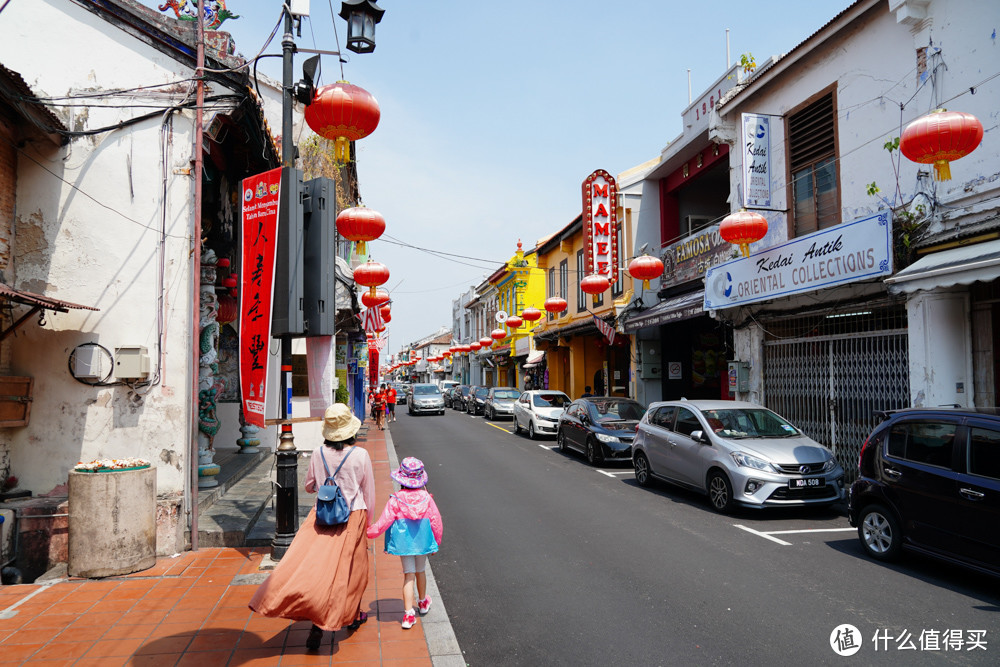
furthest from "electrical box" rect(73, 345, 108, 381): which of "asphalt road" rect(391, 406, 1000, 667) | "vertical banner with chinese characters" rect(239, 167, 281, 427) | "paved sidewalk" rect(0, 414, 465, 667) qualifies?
"asphalt road" rect(391, 406, 1000, 667)

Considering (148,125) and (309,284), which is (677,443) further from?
(148,125)

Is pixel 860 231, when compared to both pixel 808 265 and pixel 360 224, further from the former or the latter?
pixel 360 224

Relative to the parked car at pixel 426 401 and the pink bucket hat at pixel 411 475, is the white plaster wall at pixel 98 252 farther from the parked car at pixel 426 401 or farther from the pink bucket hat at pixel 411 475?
the parked car at pixel 426 401

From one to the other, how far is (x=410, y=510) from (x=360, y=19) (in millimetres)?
4802

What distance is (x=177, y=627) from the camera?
479 centimetres

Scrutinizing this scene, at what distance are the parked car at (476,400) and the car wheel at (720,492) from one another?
23089 millimetres

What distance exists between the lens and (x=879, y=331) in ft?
34.6

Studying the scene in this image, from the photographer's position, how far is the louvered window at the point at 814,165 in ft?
38.5

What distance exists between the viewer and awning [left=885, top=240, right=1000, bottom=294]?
24.8ft

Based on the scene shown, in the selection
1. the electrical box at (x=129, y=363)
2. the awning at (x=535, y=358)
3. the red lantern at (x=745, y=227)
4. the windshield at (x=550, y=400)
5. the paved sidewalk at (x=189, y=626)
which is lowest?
the paved sidewalk at (x=189, y=626)

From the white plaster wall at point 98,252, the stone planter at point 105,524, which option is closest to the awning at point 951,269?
the white plaster wall at point 98,252

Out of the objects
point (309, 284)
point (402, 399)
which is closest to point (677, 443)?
point (309, 284)

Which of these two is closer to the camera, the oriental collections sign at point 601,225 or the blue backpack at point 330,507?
the blue backpack at point 330,507

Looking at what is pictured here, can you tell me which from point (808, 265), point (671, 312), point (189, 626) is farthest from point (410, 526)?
point (671, 312)
